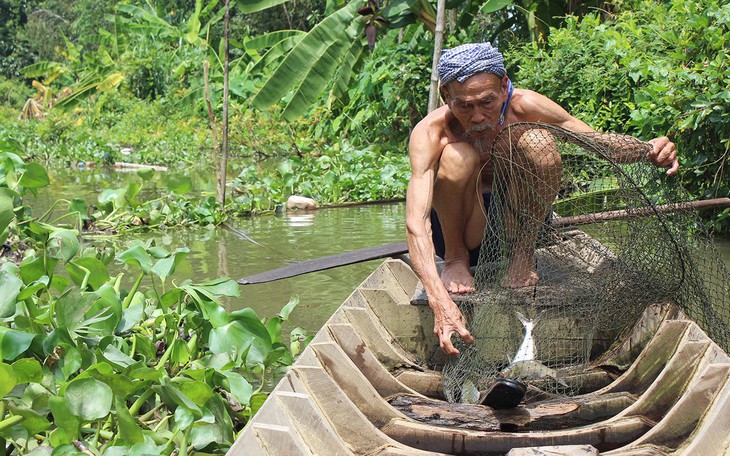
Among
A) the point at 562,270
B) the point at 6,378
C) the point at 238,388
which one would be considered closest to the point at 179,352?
the point at 238,388

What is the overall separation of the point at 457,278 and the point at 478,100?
0.83 metres

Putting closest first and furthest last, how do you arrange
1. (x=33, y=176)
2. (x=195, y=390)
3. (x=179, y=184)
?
(x=195, y=390) → (x=33, y=176) → (x=179, y=184)

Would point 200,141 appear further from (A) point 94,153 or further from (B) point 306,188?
(B) point 306,188

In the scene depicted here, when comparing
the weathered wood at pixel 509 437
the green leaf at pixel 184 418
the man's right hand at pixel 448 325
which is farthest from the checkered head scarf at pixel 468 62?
the green leaf at pixel 184 418

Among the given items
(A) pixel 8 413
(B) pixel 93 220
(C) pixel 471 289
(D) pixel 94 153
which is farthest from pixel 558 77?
(D) pixel 94 153

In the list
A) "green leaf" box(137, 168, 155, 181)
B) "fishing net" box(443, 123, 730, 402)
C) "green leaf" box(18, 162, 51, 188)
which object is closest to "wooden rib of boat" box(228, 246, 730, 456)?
"fishing net" box(443, 123, 730, 402)

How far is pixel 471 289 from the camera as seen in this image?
354 centimetres

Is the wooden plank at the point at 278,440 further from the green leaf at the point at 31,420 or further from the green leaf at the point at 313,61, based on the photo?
the green leaf at the point at 313,61

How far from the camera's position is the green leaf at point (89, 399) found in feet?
7.54

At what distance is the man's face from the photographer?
123 inches

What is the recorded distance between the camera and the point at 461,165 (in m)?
3.38

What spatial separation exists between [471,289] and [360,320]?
54 cm

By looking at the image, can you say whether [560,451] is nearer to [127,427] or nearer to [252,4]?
[127,427]

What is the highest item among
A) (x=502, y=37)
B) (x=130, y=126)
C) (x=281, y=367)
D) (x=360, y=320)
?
(x=502, y=37)
